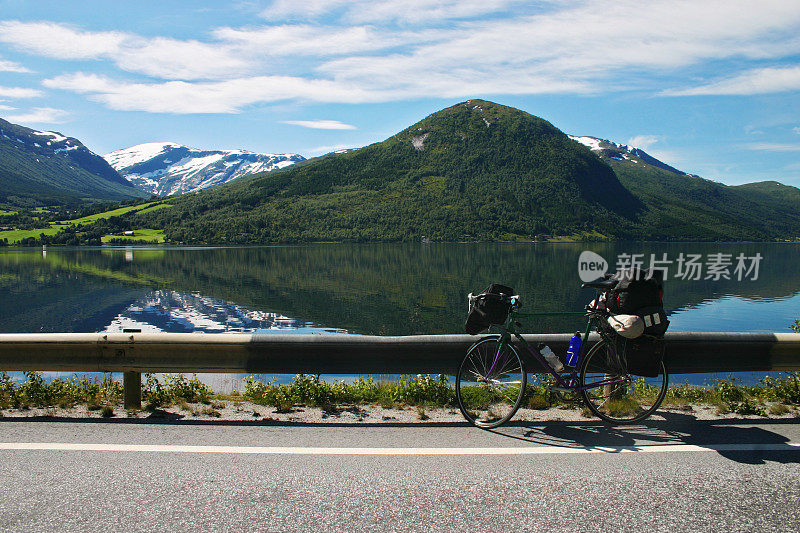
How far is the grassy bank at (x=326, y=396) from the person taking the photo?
6613 mm

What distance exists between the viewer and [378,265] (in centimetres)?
10119

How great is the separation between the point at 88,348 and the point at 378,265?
94613 millimetres

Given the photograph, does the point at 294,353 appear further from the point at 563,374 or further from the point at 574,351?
the point at 574,351

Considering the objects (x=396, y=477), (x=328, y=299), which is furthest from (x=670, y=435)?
(x=328, y=299)

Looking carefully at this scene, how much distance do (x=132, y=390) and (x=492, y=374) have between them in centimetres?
444

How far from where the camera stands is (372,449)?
203 inches

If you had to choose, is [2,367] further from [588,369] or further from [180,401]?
[588,369]

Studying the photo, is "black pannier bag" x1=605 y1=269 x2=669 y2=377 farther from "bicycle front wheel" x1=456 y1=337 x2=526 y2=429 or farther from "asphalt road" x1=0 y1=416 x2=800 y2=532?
"bicycle front wheel" x1=456 y1=337 x2=526 y2=429

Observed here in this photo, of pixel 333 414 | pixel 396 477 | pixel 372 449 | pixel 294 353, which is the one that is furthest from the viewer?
pixel 294 353

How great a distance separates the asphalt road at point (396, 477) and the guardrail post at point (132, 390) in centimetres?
58

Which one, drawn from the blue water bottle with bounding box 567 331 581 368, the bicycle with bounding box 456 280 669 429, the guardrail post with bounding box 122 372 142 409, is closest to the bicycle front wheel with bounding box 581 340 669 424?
the bicycle with bounding box 456 280 669 429

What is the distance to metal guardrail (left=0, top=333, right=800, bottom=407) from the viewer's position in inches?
259

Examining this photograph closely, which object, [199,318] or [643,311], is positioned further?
[199,318]

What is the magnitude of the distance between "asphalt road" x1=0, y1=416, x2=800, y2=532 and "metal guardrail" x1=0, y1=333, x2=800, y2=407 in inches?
32.8
